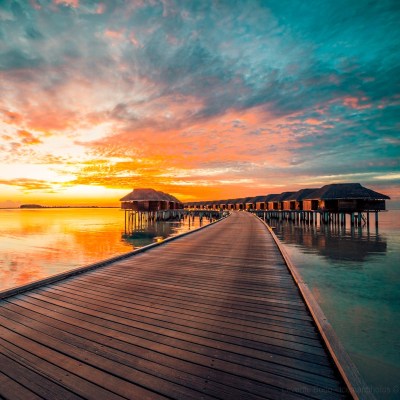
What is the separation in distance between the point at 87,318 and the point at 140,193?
147ft

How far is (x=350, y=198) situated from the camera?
35.5 m

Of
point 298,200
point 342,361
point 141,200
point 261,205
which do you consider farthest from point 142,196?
point 342,361

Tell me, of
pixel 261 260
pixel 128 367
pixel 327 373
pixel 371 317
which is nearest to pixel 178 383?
pixel 128 367

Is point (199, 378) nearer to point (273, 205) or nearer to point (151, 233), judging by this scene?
point (151, 233)

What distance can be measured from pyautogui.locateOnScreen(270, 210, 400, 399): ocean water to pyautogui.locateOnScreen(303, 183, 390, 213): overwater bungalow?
60.7 feet

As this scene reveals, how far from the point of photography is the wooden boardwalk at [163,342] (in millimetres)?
2514

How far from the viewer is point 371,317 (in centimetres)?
802

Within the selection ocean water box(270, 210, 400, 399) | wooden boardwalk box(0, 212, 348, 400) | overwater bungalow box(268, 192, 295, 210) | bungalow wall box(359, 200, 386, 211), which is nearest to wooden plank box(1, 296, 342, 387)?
wooden boardwalk box(0, 212, 348, 400)

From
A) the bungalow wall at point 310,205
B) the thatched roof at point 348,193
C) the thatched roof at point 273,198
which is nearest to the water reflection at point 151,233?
the bungalow wall at point 310,205

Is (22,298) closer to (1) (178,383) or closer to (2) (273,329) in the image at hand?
(1) (178,383)

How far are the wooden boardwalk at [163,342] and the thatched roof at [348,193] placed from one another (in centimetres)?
3581

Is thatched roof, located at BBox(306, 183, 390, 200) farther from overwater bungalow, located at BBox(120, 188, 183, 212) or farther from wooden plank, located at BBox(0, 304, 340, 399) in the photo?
wooden plank, located at BBox(0, 304, 340, 399)

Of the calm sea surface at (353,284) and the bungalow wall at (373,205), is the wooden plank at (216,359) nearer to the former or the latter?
the calm sea surface at (353,284)

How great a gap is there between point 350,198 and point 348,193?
105cm
